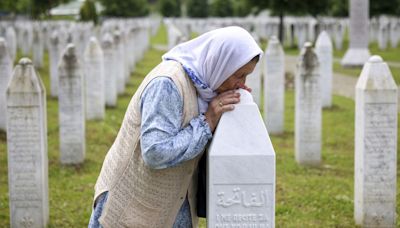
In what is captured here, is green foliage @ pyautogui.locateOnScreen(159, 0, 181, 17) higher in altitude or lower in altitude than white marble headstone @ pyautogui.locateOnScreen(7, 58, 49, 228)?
lower

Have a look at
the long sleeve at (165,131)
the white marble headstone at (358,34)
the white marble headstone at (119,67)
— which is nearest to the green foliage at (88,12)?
the white marble headstone at (358,34)

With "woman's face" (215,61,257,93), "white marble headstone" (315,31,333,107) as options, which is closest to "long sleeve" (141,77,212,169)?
"woman's face" (215,61,257,93)

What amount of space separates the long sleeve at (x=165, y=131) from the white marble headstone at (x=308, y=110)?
6174mm

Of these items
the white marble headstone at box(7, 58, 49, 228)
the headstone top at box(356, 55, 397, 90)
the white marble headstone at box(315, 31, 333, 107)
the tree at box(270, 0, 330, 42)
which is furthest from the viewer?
the tree at box(270, 0, 330, 42)

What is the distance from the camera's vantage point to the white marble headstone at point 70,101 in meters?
9.09

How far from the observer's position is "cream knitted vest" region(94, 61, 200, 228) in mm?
3297

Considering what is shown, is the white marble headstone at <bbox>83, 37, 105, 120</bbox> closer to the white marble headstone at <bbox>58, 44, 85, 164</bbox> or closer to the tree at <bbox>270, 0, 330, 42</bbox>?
the white marble headstone at <bbox>58, 44, 85, 164</bbox>

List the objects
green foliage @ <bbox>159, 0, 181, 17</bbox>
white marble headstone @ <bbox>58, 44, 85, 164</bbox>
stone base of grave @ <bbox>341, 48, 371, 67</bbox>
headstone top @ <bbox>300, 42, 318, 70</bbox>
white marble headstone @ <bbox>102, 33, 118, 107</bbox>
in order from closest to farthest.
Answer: white marble headstone @ <bbox>58, 44, 85, 164</bbox>, headstone top @ <bbox>300, 42, 318, 70</bbox>, white marble headstone @ <bbox>102, 33, 118, 107</bbox>, stone base of grave @ <bbox>341, 48, 371, 67</bbox>, green foliage @ <bbox>159, 0, 181, 17</bbox>

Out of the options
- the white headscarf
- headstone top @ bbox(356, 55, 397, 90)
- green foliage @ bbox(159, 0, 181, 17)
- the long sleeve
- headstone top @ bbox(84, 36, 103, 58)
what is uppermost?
the white headscarf

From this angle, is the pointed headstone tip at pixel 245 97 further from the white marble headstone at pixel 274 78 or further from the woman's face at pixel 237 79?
the white marble headstone at pixel 274 78

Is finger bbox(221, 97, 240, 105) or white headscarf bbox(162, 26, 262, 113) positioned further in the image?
finger bbox(221, 97, 240, 105)

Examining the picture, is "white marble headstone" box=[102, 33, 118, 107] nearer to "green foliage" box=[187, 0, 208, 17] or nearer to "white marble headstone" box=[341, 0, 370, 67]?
"white marble headstone" box=[341, 0, 370, 67]

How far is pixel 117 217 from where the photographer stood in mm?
3416

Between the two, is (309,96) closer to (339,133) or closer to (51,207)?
(339,133)
